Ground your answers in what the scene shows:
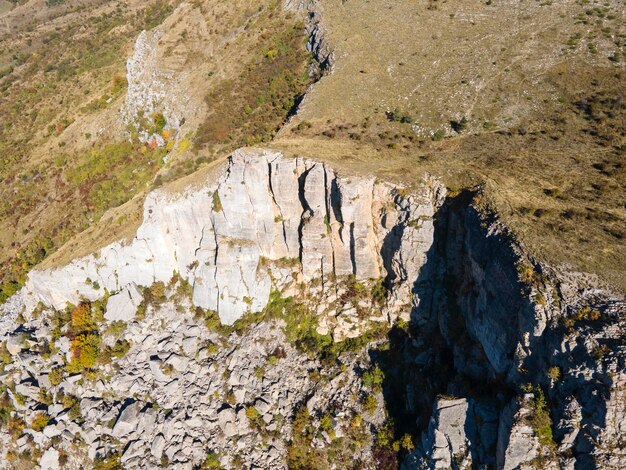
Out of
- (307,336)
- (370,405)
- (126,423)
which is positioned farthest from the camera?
(307,336)

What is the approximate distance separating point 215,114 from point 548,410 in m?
52.8

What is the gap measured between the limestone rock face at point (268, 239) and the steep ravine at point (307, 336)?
0.52 ft

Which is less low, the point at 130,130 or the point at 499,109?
the point at 130,130

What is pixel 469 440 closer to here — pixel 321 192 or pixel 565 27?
pixel 321 192

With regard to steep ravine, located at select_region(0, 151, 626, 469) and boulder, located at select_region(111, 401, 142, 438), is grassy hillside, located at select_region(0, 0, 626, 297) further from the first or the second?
boulder, located at select_region(111, 401, 142, 438)

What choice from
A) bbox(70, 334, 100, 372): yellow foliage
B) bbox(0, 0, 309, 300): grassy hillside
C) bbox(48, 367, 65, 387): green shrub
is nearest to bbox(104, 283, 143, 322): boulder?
bbox(70, 334, 100, 372): yellow foliage

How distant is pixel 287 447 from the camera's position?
35.2 meters

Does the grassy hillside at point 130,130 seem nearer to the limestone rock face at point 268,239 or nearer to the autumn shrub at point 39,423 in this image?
the limestone rock face at point 268,239

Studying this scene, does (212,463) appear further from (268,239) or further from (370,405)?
(268,239)

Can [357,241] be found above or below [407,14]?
below

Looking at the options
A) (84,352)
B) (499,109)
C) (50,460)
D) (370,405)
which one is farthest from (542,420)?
(50,460)

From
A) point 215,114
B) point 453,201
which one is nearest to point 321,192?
point 453,201

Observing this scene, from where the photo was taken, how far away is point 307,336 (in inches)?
1554

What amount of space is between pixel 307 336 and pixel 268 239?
10.7 metres
